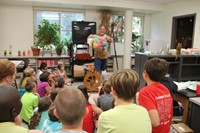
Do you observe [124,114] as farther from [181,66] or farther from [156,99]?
[181,66]

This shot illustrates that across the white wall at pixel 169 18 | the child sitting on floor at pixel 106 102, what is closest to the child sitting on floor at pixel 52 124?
the child sitting on floor at pixel 106 102

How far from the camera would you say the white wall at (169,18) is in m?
5.26

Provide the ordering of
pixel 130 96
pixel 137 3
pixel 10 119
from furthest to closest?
1. pixel 137 3
2. pixel 130 96
3. pixel 10 119

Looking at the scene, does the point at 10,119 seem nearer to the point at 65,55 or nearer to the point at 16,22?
the point at 65,55

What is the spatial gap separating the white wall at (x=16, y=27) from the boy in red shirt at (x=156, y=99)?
5.49 m

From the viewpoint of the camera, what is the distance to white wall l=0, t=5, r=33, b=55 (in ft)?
19.1

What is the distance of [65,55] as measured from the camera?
6188mm

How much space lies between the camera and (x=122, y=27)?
6.98 metres

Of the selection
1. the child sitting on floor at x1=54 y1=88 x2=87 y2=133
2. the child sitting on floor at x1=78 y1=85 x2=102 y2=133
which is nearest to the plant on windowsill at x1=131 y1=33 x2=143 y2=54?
the child sitting on floor at x1=78 y1=85 x2=102 y2=133

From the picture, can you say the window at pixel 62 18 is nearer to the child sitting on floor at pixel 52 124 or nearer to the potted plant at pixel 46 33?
the potted plant at pixel 46 33

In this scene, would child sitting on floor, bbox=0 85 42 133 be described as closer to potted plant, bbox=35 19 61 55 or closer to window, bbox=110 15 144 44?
potted plant, bbox=35 19 61 55

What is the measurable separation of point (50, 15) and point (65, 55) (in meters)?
1.51

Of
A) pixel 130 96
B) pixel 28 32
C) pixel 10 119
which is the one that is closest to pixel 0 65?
pixel 10 119

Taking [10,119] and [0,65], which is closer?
[10,119]
